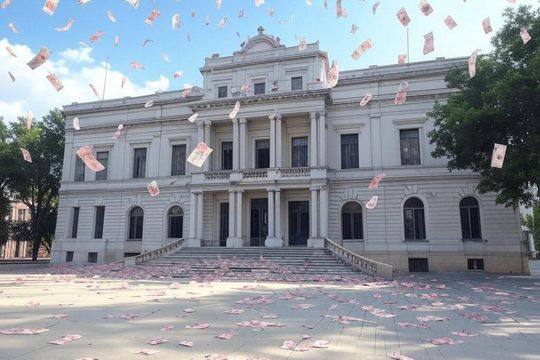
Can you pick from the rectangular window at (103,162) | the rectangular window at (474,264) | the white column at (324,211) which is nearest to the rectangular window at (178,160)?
the rectangular window at (103,162)

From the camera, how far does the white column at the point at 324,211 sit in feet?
83.6

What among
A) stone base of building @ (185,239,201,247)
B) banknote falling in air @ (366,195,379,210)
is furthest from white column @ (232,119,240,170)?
banknote falling in air @ (366,195,379,210)

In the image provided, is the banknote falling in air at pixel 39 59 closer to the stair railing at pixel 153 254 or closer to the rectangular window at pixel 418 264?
the stair railing at pixel 153 254

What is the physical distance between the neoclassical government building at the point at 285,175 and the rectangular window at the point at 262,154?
8 centimetres

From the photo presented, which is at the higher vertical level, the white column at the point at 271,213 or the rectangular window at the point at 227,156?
the rectangular window at the point at 227,156

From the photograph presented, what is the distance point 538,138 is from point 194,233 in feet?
67.6

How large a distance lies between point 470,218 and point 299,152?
11917 millimetres

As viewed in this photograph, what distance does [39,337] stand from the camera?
6.08 m

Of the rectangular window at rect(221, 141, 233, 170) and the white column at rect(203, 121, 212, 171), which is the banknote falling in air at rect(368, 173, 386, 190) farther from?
the white column at rect(203, 121, 212, 171)

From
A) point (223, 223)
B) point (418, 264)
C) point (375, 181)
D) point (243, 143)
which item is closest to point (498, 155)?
point (375, 181)

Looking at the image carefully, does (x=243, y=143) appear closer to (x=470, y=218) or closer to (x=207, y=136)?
(x=207, y=136)

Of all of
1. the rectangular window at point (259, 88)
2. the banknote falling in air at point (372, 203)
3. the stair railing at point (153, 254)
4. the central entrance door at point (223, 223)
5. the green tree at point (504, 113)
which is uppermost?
the rectangular window at point (259, 88)

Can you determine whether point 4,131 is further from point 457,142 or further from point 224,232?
point 457,142

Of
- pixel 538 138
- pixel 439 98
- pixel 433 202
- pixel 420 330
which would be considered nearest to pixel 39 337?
pixel 420 330
